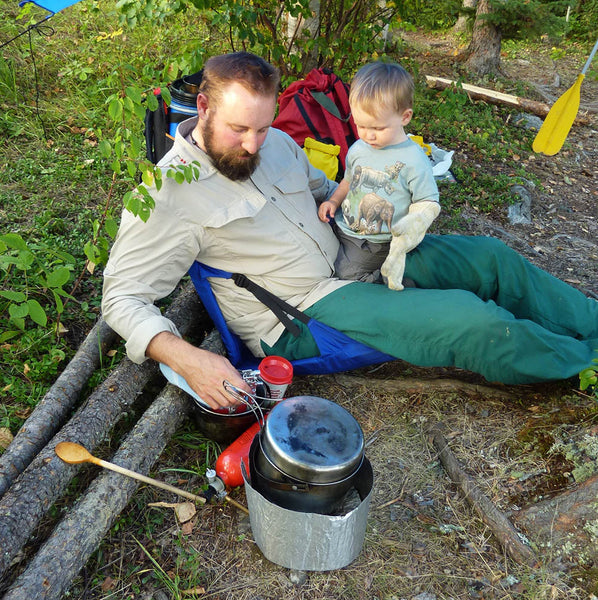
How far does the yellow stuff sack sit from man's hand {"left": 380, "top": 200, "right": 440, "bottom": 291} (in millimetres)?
1480

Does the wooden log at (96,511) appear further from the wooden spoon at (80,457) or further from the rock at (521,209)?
the rock at (521,209)

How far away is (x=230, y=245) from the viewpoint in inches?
116

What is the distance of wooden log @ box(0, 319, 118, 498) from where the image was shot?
2.43 metres

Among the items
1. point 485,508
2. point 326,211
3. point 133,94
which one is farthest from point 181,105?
point 485,508

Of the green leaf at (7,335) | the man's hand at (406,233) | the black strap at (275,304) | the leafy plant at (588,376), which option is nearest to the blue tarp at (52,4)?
the green leaf at (7,335)

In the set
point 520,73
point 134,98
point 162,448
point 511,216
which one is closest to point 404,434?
point 162,448

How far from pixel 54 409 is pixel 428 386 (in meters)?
2.17

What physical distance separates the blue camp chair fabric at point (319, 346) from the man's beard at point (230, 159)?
1.82 feet

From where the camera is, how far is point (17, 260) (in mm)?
2953

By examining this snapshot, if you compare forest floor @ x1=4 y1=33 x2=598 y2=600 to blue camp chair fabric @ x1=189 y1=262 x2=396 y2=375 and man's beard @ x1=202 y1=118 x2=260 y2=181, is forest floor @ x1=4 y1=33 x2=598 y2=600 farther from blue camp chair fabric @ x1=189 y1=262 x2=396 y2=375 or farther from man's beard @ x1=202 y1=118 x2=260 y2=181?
man's beard @ x1=202 y1=118 x2=260 y2=181

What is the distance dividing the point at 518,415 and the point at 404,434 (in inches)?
26.8

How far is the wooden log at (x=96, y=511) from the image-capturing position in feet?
6.64

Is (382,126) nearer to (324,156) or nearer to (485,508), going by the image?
(324,156)

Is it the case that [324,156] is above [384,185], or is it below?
below
